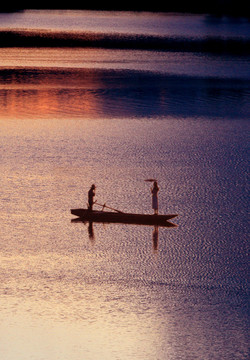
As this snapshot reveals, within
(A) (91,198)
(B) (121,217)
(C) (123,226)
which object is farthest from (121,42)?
(C) (123,226)

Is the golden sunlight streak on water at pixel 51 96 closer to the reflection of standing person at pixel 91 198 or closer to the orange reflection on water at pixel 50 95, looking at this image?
the orange reflection on water at pixel 50 95

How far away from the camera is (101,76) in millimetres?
61750

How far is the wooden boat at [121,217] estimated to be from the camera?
82.5 feet

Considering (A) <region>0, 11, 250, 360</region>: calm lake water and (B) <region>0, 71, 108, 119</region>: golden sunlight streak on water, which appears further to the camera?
(B) <region>0, 71, 108, 119</region>: golden sunlight streak on water

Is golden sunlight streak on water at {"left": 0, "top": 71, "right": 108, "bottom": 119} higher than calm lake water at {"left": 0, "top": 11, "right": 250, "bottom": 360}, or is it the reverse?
golden sunlight streak on water at {"left": 0, "top": 71, "right": 108, "bottom": 119}

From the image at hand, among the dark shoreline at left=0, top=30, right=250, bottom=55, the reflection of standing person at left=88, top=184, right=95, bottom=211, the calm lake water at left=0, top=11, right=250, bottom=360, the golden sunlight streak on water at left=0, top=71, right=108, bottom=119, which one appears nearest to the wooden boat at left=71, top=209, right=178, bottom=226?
the reflection of standing person at left=88, top=184, right=95, bottom=211

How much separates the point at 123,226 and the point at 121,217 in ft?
1.26

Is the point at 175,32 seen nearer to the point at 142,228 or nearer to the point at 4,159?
the point at 4,159

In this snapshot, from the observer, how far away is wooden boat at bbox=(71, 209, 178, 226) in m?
25.1

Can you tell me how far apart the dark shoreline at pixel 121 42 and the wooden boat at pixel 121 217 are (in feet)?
195

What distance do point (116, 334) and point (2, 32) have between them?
9639 centimetres

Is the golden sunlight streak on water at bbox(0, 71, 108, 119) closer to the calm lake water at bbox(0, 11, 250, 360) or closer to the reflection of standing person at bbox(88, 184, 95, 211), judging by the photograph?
the calm lake water at bbox(0, 11, 250, 360)

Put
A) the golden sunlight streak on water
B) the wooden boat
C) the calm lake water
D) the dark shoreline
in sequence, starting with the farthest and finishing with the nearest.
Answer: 1. the dark shoreline
2. the golden sunlight streak on water
3. the wooden boat
4. the calm lake water

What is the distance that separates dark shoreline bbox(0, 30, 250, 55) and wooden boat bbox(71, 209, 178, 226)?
195 feet
